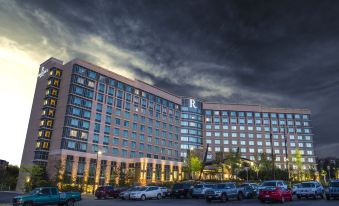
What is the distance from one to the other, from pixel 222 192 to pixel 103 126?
74713 millimetres

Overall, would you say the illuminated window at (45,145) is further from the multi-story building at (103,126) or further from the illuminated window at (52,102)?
the illuminated window at (52,102)

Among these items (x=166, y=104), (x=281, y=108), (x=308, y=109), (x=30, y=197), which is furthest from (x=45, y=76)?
(x=308, y=109)

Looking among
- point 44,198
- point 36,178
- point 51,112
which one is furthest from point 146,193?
point 51,112

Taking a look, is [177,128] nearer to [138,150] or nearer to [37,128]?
[138,150]

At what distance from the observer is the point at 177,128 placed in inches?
5251

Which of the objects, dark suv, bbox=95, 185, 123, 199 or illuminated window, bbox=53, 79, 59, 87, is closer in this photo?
dark suv, bbox=95, 185, 123, 199

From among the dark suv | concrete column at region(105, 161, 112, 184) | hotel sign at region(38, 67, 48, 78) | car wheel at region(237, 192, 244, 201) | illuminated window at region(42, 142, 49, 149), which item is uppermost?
hotel sign at region(38, 67, 48, 78)

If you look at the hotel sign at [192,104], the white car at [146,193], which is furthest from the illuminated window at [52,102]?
the hotel sign at [192,104]

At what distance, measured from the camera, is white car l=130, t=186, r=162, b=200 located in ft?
127

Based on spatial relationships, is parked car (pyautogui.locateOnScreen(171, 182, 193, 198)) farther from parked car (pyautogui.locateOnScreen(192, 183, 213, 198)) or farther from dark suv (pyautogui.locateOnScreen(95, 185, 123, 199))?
dark suv (pyautogui.locateOnScreen(95, 185, 123, 199))

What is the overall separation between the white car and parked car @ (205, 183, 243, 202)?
984 centimetres

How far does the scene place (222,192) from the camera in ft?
106

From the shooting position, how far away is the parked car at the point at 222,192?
32.2 meters

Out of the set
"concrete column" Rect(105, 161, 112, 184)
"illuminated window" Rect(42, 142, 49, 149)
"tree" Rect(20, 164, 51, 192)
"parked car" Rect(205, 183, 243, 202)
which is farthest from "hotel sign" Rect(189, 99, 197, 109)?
"parked car" Rect(205, 183, 243, 202)
